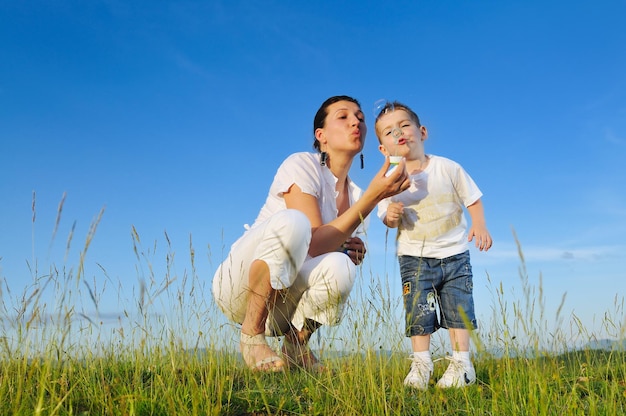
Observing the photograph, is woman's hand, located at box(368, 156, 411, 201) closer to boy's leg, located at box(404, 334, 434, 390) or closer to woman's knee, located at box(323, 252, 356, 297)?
woman's knee, located at box(323, 252, 356, 297)

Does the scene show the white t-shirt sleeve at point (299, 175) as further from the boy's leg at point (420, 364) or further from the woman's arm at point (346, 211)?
the boy's leg at point (420, 364)

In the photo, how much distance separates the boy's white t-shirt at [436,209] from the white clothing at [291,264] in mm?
579

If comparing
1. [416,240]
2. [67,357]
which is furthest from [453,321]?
[67,357]

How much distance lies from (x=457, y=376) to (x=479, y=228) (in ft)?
3.84

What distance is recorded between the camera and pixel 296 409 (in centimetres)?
287

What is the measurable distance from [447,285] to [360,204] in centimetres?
99

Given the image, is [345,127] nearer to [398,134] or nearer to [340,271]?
[398,134]

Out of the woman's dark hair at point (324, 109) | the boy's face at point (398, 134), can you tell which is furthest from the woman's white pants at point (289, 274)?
the woman's dark hair at point (324, 109)

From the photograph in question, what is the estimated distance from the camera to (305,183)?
416 cm

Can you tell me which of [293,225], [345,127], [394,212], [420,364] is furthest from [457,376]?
[345,127]

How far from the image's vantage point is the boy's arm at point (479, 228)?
4.23 metres

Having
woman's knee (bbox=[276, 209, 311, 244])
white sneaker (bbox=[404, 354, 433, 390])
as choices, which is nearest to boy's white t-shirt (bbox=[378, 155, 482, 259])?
white sneaker (bbox=[404, 354, 433, 390])

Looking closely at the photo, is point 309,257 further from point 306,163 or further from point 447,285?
point 447,285

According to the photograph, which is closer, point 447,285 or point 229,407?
point 229,407
